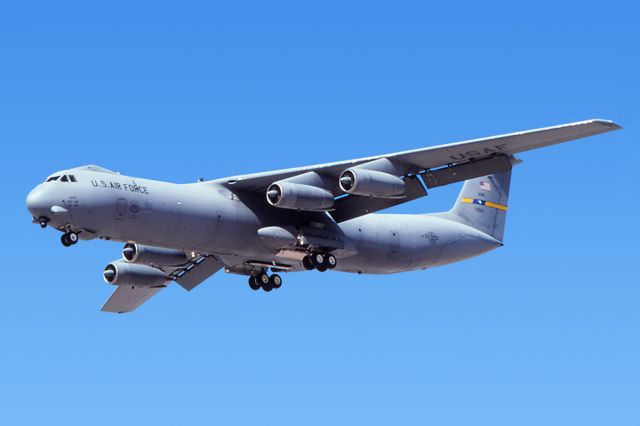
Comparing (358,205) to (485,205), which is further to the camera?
(485,205)

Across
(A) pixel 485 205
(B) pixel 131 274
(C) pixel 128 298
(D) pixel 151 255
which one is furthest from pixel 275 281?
(A) pixel 485 205

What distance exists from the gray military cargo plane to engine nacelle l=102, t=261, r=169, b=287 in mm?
31

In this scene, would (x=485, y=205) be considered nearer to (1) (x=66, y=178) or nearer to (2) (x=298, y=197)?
(2) (x=298, y=197)

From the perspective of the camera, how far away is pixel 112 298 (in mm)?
43438

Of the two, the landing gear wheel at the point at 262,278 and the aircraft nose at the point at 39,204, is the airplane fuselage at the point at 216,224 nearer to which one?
the aircraft nose at the point at 39,204

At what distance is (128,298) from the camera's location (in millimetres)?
43562

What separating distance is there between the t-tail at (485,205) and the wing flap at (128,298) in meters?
9.92

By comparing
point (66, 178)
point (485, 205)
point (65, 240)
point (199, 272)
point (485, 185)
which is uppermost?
point (485, 185)

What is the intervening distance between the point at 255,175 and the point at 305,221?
6.97 ft

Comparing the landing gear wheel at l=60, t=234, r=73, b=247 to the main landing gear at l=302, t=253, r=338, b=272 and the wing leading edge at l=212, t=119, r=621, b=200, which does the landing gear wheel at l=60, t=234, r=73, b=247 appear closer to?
the wing leading edge at l=212, t=119, r=621, b=200

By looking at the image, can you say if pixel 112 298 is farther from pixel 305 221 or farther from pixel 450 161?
pixel 450 161

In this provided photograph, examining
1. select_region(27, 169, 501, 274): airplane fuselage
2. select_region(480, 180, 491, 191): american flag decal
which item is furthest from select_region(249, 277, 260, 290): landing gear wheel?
select_region(480, 180, 491, 191): american flag decal

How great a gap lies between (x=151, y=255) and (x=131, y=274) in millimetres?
2301

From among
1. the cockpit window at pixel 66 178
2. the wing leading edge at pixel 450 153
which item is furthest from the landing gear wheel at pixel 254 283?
the cockpit window at pixel 66 178
